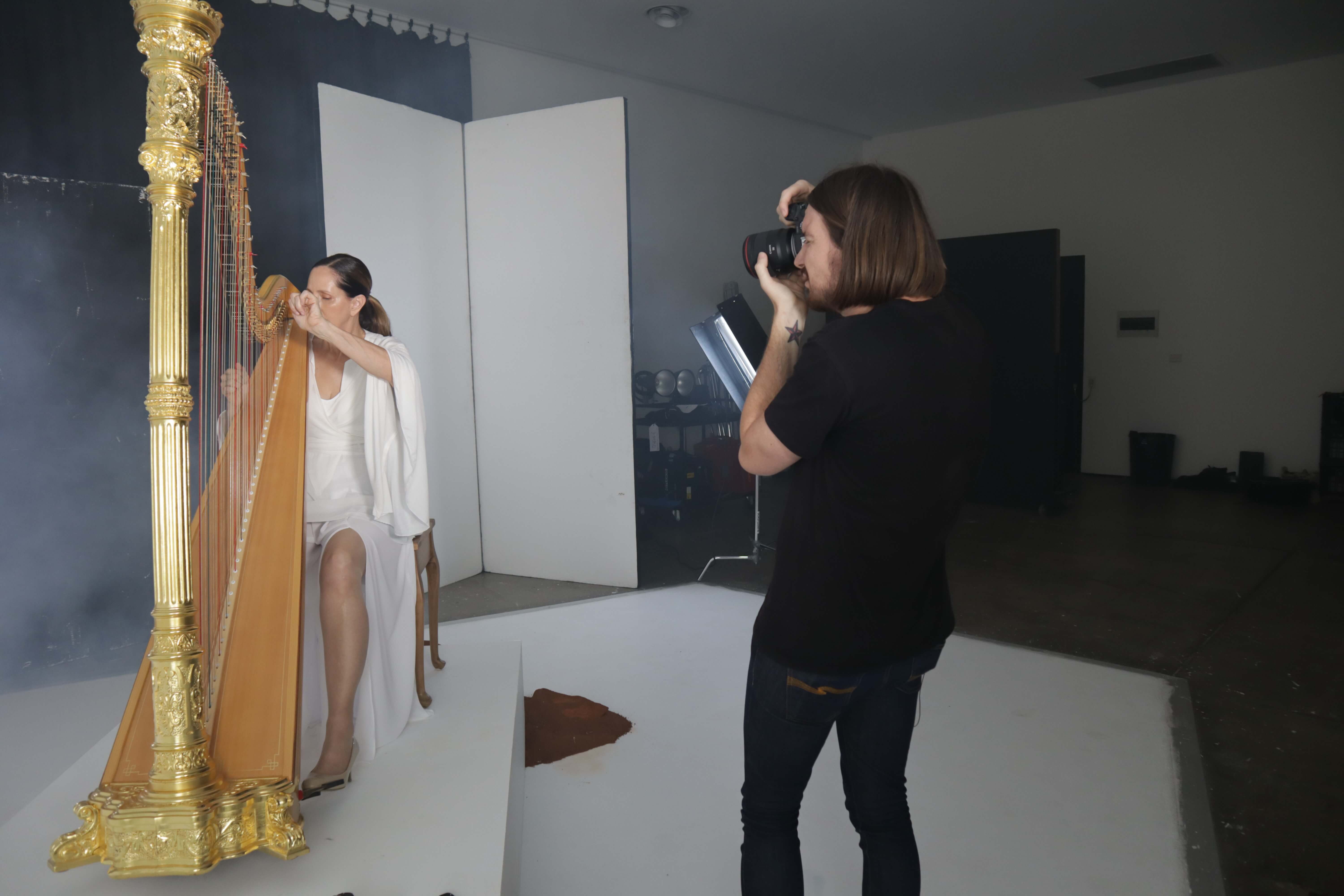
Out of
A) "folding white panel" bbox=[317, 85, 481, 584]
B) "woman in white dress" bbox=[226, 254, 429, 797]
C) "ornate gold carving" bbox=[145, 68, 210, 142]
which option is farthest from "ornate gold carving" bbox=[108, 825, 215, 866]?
"folding white panel" bbox=[317, 85, 481, 584]

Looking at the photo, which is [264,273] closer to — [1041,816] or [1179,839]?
[1041,816]

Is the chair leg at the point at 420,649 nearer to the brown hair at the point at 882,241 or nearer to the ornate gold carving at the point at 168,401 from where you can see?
the ornate gold carving at the point at 168,401

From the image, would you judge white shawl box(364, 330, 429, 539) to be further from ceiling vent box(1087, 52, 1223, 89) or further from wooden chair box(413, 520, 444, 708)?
ceiling vent box(1087, 52, 1223, 89)

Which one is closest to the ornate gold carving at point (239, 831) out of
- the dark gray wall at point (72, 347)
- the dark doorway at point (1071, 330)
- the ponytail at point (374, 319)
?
the ponytail at point (374, 319)

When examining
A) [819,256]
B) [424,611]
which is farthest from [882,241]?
[424,611]

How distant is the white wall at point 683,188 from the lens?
588 cm

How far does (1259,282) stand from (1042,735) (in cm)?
552

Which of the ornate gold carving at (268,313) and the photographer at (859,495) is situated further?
the ornate gold carving at (268,313)

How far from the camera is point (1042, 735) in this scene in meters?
2.37

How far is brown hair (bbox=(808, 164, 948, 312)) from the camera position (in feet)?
3.31

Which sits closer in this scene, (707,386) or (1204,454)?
(707,386)

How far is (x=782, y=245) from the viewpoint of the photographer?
114 cm

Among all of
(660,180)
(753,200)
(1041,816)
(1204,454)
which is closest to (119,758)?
(1041,816)

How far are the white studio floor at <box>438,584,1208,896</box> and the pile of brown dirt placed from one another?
0.17 ft
